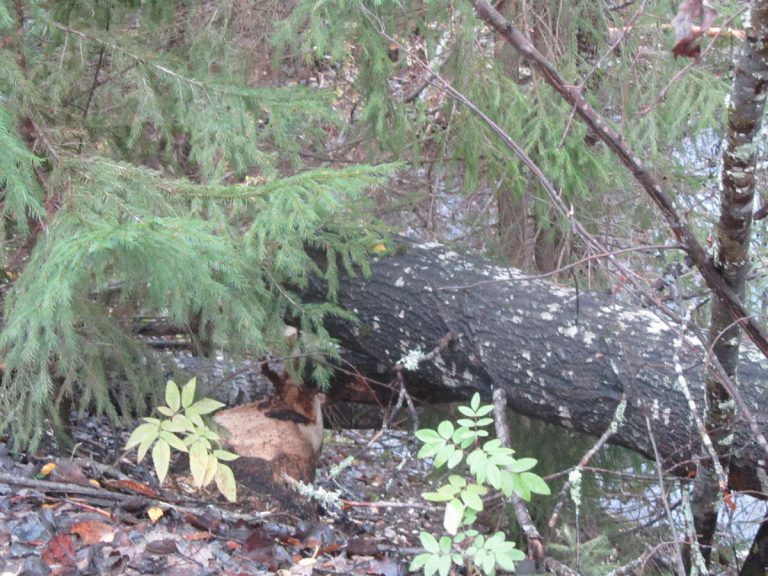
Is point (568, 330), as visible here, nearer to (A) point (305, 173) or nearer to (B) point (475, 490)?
(A) point (305, 173)

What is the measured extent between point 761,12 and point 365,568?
2.41 metres

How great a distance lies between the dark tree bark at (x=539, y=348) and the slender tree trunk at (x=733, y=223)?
157mm

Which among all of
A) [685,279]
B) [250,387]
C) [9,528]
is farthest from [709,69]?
[9,528]

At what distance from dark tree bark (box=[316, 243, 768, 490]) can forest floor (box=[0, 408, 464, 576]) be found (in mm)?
722

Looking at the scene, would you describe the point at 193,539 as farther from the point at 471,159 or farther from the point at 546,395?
the point at 471,159

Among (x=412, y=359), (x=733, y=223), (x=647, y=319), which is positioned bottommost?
(x=412, y=359)

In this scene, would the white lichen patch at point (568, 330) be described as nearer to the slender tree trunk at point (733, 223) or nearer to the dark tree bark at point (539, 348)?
the dark tree bark at point (539, 348)

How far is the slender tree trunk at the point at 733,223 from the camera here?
2.30 metres

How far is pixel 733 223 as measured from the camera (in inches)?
99.9

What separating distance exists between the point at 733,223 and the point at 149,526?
2383 millimetres

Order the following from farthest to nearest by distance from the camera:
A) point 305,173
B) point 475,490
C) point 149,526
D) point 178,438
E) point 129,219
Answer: point 305,173 → point 129,219 → point 149,526 → point 178,438 → point 475,490

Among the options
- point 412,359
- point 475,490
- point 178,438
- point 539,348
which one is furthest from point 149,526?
point 539,348

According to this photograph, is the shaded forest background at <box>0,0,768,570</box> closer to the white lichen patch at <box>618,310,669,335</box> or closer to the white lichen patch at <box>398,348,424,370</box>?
the white lichen patch at <box>618,310,669,335</box>

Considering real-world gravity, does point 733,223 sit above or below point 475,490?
above
